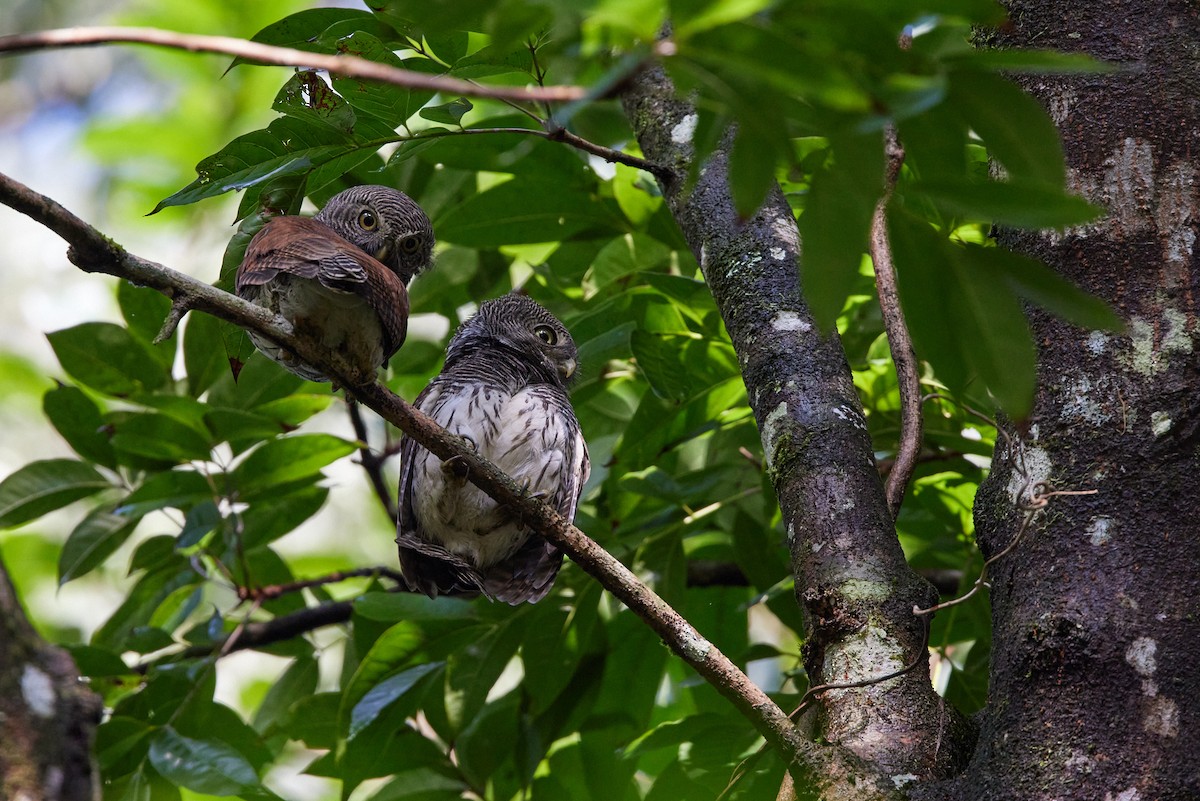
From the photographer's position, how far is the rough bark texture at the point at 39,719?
3.40ft

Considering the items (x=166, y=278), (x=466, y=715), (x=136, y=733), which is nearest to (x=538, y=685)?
(x=466, y=715)

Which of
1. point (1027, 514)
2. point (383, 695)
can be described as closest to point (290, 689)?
point (383, 695)

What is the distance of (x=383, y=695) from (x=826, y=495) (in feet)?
4.87

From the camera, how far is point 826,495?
7.36 ft

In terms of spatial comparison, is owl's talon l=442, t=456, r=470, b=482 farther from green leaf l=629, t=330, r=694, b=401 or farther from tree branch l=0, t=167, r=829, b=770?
green leaf l=629, t=330, r=694, b=401

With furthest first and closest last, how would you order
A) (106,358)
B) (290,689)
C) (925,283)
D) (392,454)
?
1. (392,454)
2. (290,689)
3. (106,358)
4. (925,283)

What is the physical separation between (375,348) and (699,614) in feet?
5.74

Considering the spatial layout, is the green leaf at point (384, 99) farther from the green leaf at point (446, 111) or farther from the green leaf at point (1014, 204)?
the green leaf at point (1014, 204)

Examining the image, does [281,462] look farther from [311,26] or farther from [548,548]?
[311,26]

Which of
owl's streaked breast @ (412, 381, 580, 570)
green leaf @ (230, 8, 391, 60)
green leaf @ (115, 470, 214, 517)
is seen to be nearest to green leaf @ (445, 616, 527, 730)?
owl's streaked breast @ (412, 381, 580, 570)

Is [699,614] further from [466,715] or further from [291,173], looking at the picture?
[291,173]

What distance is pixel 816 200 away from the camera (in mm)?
1090

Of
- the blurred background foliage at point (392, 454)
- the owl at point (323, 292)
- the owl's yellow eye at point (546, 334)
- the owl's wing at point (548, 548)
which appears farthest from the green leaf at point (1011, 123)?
the owl's yellow eye at point (546, 334)

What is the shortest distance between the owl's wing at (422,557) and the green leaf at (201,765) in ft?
2.39
